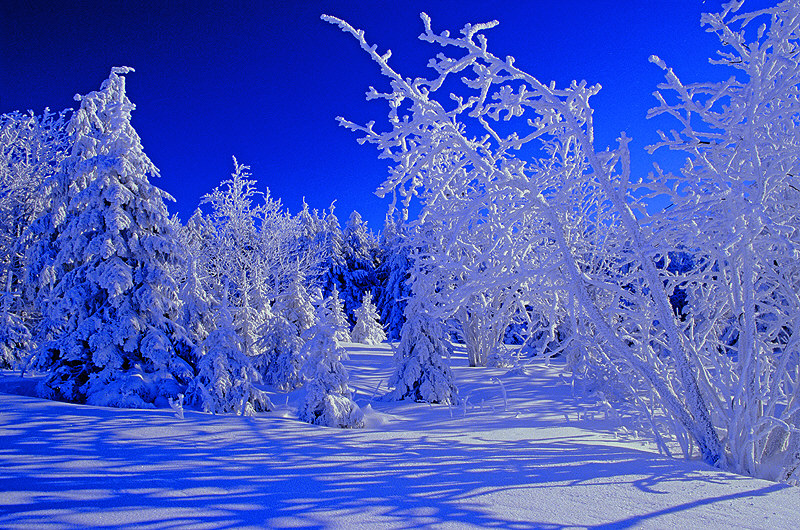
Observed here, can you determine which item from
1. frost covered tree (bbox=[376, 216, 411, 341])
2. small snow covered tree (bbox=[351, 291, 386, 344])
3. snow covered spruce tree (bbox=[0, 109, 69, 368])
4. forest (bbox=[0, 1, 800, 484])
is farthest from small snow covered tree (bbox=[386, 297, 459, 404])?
frost covered tree (bbox=[376, 216, 411, 341])

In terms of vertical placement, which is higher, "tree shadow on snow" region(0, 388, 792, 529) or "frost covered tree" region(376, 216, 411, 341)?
"frost covered tree" region(376, 216, 411, 341)

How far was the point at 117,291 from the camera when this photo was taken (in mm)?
8906

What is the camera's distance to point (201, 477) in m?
3.06

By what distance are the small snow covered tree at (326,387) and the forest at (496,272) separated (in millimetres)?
Answer: 34

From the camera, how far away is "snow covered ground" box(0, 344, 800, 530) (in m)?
2.54

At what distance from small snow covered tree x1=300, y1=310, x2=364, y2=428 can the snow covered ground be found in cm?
161

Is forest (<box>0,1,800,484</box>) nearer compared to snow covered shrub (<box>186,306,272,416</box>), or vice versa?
forest (<box>0,1,800,484</box>)

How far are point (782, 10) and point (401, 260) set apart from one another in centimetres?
3059

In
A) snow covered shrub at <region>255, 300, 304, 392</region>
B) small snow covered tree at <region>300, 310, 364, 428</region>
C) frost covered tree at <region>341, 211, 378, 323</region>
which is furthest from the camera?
frost covered tree at <region>341, 211, 378, 323</region>

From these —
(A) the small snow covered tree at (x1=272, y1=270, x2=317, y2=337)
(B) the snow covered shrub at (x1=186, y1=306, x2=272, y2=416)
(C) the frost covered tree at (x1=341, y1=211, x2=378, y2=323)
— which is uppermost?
(C) the frost covered tree at (x1=341, y1=211, x2=378, y2=323)

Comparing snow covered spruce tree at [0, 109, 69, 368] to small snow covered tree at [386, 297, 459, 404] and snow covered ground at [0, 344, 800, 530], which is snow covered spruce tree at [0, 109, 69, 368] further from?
small snow covered tree at [386, 297, 459, 404]

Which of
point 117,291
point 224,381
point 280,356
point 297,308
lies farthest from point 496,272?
point 297,308

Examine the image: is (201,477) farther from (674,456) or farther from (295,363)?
(295,363)

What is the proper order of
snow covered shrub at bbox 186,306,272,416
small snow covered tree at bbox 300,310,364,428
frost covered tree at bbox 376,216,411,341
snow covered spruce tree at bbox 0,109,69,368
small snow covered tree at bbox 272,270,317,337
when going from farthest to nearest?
frost covered tree at bbox 376,216,411,341
small snow covered tree at bbox 272,270,317,337
snow covered spruce tree at bbox 0,109,69,368
snow covered shrub at bbox 186,306,272,416
small snow covered tree at bbox 300,310,364,428
